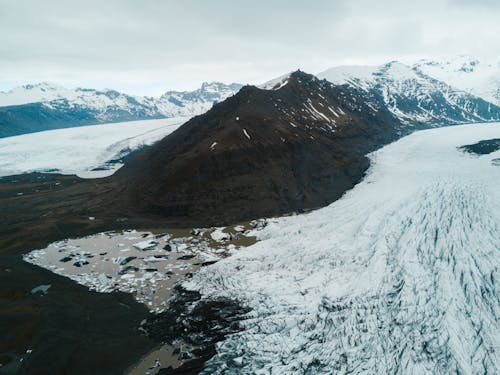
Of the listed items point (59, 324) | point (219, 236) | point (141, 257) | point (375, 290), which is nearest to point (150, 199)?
point (219, 236)

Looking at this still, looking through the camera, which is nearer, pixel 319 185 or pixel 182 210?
pixel 182 210

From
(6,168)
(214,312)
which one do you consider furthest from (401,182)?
(6,168)

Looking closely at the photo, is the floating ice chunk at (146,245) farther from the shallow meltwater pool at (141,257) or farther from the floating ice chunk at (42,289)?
the floating ice chunk at (42,289)

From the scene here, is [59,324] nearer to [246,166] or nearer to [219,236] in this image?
[219,236]

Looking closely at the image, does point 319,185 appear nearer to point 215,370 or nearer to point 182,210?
point 182,210

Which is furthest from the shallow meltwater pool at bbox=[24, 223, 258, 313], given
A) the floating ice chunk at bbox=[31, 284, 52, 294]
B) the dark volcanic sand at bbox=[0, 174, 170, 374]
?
the floating ice chunk at bbox=[31, 284, 52, 294]

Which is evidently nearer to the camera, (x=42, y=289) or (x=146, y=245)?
(x=42, y=289)
